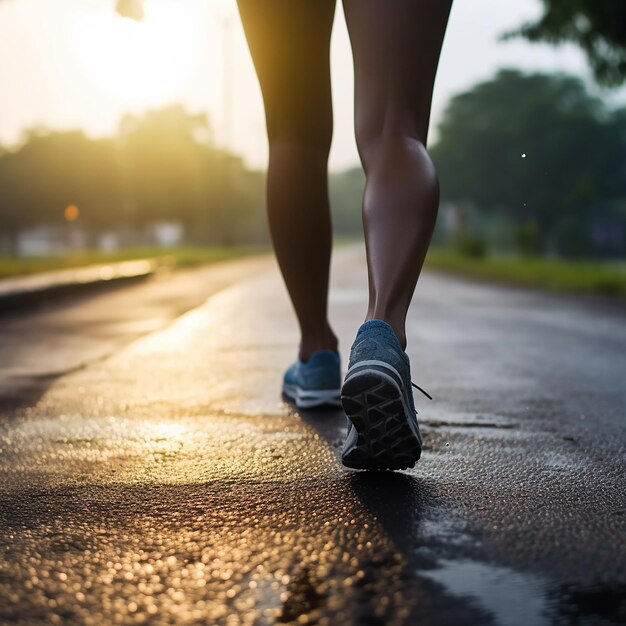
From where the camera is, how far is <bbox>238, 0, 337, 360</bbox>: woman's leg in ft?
8.72

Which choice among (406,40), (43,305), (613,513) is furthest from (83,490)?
(43,305)

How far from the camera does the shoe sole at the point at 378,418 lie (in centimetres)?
194

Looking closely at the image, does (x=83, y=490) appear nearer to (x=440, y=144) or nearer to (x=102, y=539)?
(x=102, y=539)

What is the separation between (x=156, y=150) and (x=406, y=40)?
57371 millimetres

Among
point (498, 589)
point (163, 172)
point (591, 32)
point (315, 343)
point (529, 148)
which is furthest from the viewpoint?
point (163, 172)

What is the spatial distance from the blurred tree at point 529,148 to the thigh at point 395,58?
164ft

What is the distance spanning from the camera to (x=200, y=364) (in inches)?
177

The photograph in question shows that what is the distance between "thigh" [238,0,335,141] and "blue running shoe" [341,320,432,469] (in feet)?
3.31

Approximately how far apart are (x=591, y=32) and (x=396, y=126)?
33.1ft

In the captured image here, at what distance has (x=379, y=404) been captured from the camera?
1950 millimetres

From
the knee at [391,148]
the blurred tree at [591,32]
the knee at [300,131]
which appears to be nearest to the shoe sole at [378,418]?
the knee at [391,148]

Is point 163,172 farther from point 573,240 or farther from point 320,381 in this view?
point 320,381

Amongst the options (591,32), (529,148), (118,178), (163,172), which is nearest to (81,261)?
(591,32)

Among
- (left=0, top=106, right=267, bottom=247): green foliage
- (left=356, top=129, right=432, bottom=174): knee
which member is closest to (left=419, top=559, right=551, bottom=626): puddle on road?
(left=356, top=129, right=432, bottom=174): knee
